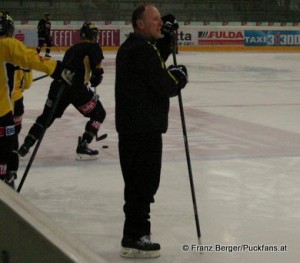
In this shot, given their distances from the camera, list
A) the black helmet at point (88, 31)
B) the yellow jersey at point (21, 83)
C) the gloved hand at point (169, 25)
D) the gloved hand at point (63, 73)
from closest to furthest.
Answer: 1. the gloved hand at point (169, 25)
2. the gloved hand at point (63, 73)
3. the yellow jersey at point (21, 83)
4. the black helmet at point (88, 31)

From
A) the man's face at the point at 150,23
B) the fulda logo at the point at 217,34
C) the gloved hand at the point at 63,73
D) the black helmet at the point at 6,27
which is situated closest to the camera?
the man's face at the point at 150,23

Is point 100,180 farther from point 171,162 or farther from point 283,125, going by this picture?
point 283,125

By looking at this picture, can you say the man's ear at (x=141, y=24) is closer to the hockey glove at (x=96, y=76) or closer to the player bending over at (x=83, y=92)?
the player bending over at (x=83, y=92)

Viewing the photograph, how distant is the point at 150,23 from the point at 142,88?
1.01 feet

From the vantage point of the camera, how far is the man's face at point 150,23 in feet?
10.8

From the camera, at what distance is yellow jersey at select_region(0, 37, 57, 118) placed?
3875 millimetres

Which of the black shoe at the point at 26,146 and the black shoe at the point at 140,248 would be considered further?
the black shoe at the point at 26,146

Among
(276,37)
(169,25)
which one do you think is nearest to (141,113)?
(169,25)

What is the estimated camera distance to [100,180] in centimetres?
529

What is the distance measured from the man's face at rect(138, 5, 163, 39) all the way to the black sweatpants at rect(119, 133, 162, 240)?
1.52ft

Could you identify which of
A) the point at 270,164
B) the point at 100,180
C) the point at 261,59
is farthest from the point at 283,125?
the point at 261,59

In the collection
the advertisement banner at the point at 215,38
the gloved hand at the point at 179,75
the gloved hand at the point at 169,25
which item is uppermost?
the gloved hand at the point at 169,25

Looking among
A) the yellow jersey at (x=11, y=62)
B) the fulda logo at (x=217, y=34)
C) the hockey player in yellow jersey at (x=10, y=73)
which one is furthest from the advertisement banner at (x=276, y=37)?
the yellow jersey at (x=11, y=62)

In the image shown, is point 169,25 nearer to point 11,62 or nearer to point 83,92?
point 11,62
